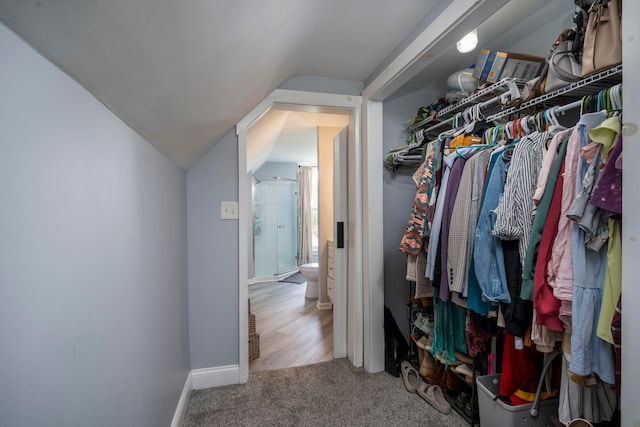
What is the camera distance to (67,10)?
47cm

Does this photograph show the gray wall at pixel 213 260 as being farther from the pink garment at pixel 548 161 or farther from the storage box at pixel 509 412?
the pink garment at pixel 548 161

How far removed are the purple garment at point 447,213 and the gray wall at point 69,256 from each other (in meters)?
1.28

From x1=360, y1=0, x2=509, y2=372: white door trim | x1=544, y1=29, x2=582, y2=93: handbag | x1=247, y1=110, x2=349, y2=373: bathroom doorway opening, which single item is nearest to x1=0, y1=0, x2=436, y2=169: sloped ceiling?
x1=360, y1=0, x2=509, y2=372: white door trim

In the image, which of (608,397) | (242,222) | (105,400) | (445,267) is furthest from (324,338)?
(105,400)

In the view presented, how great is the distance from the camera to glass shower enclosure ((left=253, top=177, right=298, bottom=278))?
5.68 meters

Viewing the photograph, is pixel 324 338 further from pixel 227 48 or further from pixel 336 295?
pixel 227 48

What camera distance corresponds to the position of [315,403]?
1848 mm

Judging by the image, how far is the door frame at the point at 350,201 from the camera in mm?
2104

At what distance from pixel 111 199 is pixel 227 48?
562 mm

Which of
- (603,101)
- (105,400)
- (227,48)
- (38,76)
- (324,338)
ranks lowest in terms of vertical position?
(324,338)

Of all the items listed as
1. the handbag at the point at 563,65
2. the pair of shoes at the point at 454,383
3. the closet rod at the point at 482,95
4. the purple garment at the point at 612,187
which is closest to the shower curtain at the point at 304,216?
the closet rod at the point at 482,95

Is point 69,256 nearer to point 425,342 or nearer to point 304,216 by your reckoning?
point 425,342

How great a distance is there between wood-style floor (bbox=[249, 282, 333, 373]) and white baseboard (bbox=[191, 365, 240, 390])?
0.65 ft

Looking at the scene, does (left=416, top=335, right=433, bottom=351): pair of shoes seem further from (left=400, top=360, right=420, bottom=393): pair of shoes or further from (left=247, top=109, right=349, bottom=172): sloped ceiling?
(left=247, top=109, right=349, bottom=172): sloped ceiling
